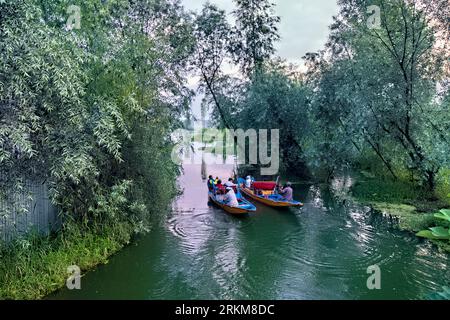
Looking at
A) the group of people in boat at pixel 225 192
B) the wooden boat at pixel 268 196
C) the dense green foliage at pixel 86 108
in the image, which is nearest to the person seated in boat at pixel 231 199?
the group of people in boat at pixel 225 192

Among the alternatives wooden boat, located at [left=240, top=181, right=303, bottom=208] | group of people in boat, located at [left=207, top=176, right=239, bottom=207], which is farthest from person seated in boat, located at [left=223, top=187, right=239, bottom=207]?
wooden boat, located at [left=240, top=181, right=303, bottom=208]

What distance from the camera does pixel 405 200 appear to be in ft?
48.0

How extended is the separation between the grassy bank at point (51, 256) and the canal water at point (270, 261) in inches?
12.2

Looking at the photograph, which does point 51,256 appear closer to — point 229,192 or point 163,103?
point 163,103

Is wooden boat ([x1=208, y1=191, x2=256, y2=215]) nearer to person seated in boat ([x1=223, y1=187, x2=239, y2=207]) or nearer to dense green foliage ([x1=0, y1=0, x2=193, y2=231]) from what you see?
person seated in boat ([x1=223, y1=187, x2=239, y2=207])

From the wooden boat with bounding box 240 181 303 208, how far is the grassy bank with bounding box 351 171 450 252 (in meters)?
3.59

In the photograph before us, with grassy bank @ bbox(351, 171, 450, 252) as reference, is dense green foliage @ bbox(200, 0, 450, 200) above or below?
above

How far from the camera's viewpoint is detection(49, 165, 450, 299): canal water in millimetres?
7488

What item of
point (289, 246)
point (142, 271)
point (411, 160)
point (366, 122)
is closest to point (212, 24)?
point (366, 122)

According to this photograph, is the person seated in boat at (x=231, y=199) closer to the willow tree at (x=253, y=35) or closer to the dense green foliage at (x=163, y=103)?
the dense green foliage at (x=163, y=103)

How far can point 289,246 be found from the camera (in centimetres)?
1027

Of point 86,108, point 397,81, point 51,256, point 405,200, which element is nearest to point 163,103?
point 86,108

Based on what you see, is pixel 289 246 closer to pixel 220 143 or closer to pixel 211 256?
pixel 211 256

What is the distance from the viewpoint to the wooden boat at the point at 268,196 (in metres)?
13.9
